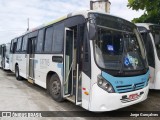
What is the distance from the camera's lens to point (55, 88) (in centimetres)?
672

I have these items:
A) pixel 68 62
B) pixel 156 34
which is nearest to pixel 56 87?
pixel 68 62

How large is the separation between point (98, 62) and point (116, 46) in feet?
2.41

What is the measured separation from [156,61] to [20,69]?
7.19m

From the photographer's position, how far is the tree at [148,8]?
10353mm

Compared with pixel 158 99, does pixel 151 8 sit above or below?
above

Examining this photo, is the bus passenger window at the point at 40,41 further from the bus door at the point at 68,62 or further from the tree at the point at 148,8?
the tree at the point at 148,8

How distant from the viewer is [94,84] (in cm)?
470

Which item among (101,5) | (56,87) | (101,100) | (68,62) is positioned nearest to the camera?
(101,100)

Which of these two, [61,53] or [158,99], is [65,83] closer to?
[61,53]

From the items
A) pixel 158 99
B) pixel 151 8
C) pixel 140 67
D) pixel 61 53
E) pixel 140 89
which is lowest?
pixel 158 99

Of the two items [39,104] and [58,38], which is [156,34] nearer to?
[58,38]

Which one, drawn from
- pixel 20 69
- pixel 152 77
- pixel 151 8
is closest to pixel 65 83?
pixel 152 77

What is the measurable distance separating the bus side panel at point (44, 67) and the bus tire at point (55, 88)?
274mm

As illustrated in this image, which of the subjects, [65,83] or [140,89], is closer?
[140,89]
